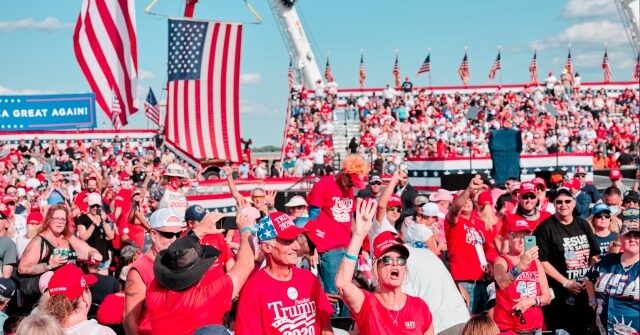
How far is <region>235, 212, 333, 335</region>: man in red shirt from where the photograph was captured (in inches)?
156

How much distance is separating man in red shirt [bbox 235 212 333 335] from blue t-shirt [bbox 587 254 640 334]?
1711 mm

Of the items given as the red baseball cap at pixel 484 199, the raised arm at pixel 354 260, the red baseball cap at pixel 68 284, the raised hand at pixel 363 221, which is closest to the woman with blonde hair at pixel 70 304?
the red baseball cap at pixel 68 284

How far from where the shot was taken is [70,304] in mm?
4191

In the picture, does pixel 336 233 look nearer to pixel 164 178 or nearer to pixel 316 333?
pixel 164 178

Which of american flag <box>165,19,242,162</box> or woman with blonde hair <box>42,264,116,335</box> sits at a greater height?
american flag <box>165,19,242,162</box>

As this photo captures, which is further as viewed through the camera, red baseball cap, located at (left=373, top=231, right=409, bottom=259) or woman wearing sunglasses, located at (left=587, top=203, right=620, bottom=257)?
woman wearing sunglasses, located at (left=587, top=203, right=620, bottom=257)

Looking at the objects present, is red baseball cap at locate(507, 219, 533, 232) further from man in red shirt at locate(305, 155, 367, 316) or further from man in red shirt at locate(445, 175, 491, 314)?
man in red shirt at locate(305, 155, 367, 316)

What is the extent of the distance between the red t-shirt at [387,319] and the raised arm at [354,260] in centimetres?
6

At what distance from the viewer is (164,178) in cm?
764

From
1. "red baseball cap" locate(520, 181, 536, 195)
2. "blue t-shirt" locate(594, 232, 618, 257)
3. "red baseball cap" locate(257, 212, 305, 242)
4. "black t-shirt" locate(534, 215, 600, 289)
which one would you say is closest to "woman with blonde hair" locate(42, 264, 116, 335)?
"red baseball cap" locate(257, 212, 305, 242)

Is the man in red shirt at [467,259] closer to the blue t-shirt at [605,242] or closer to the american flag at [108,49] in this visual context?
the blue t-shirt at [605,242]

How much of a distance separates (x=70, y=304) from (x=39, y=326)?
1.64 ft

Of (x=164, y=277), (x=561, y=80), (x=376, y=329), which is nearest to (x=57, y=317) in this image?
(x=164, y=277)

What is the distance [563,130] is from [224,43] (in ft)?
66.4
